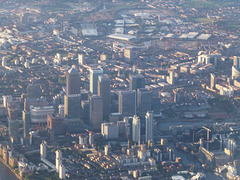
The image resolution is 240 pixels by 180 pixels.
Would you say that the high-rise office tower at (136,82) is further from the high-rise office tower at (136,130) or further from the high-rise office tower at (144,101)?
the high-rise office tower at (136,130)

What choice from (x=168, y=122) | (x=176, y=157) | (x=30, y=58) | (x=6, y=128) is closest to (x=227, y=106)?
(x=168, y=122)

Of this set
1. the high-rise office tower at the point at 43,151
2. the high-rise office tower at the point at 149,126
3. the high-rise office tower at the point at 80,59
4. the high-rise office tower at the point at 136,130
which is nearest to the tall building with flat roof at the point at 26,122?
→ the high-rise office tower at the point at 43,151

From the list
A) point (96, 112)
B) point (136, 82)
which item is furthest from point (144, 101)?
point (96, 112)

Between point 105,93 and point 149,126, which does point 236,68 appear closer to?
point 105,93

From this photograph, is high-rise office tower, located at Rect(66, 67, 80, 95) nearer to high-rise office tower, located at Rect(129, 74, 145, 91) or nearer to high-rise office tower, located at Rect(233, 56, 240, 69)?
high-rise office tower, located at Rect(129, 74, 145, 91)

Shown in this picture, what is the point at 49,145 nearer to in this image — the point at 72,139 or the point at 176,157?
the point at 72,139

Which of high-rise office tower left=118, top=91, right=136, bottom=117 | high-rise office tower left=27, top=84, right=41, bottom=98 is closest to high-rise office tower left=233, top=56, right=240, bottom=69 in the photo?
high-rise office tower left=118, top=91, right=136, bottom=117
